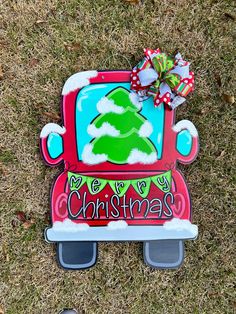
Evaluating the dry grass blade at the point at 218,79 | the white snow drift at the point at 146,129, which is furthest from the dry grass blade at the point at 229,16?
the white snow drift at the point at 146,129

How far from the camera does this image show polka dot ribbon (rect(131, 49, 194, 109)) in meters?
2.31

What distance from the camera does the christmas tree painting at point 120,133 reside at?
7.94ft

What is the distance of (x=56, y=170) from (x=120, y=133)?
1.41ft

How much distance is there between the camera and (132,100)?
2436 mm

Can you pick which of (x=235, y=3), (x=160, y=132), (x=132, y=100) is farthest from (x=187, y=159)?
(x=235, y=3)

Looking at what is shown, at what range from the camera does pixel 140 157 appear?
2422 millimetres

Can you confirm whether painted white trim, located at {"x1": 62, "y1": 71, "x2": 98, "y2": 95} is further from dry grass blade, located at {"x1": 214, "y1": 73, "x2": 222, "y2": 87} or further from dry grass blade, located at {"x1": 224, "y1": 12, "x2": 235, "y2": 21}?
dry grass blade, located at {"x1": 224, "y1": 12, "x2": 235, "y2": 21}

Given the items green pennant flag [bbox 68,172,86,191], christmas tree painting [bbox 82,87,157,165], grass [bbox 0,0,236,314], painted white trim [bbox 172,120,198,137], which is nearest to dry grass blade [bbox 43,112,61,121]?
grass [bbox 0,0,236,314]

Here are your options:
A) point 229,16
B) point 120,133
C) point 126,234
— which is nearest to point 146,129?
point 120,133

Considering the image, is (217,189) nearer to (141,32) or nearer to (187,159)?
(187,159)

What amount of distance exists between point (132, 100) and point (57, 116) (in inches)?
17.4

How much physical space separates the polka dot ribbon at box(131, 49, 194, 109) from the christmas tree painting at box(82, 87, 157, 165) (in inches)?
4.4

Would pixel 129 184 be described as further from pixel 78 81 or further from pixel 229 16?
pixel 229 16

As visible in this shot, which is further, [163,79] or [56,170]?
[56,170]
